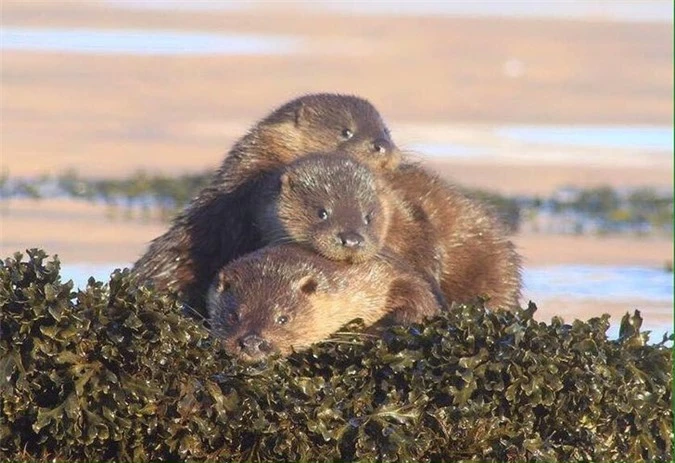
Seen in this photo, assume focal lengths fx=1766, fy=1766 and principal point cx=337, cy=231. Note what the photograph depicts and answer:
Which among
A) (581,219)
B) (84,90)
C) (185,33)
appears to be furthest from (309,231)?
(185,33)

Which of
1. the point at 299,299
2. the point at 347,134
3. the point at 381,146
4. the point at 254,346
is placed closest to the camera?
the point at 254,346

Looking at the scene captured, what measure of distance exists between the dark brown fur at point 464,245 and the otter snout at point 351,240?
70 cm

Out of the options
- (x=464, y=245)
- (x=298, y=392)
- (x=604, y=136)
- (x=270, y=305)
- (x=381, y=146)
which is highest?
(x=381, y=146)

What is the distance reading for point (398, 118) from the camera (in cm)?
1553

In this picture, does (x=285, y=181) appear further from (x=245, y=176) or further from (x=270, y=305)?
(x=270, y=305)

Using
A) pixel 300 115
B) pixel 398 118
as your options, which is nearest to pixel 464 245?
pixel 300 115

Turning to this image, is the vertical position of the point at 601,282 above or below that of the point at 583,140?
below

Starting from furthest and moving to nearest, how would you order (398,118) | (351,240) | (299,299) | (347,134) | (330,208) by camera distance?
(398,118) < (347,134) < (330,208) < (351,240) < (299,299)

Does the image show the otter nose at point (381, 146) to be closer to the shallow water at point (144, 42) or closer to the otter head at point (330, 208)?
the otter head at point (330, 208)

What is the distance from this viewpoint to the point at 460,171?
1420 centimetres

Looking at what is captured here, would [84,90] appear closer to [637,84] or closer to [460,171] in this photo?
[460,171]

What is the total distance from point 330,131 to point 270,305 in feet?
6.36

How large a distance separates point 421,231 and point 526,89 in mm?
10128

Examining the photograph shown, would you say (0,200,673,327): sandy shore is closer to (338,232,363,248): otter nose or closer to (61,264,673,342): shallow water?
(61,264,673,342): shallow water
